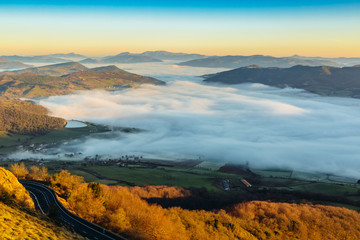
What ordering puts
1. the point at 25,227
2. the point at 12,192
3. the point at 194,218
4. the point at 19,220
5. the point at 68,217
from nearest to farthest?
1. the point at 25,227
2. the point at 19,220
3. the point at 12,192
4. the point at 68,217
5. the point at 194,218

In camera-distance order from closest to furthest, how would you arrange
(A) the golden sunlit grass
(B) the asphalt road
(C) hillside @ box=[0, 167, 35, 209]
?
(A) the golden sunlit grass < (C) hillside @ box=[0, 167, 35, 209] < (B) the asphalt road

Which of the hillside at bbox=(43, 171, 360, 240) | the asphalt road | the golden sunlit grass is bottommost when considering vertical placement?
the hillside at bbox=(43, 171, 360, 240)

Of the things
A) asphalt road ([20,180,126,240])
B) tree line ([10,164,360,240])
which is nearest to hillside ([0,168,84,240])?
asphalt road ([20,180,126,240])

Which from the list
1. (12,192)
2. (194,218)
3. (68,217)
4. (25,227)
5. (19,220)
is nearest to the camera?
(25,227)

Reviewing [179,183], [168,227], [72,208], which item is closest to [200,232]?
[168,227]

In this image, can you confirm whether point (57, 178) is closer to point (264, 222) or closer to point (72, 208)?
point (72, 208)

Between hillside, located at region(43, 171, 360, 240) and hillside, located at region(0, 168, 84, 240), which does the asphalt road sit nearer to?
hillside, located at region(43, 171, 360, 240)

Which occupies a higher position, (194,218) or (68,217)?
(68,217)

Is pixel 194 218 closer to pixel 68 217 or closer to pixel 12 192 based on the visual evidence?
pixel 68 217

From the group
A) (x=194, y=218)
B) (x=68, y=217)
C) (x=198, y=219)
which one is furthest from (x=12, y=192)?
(x=198, y=219)

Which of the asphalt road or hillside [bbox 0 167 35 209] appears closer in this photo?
hillside [bbox 0 167 35 209]
